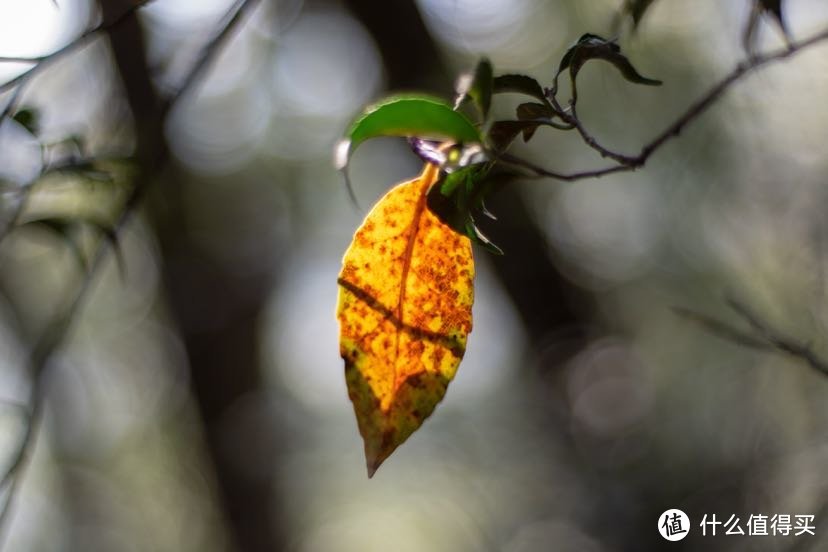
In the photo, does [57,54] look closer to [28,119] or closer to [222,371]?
[28,119]

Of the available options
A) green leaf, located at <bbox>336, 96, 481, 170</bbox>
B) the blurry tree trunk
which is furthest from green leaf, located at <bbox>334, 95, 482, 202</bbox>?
the blurry tree trunk

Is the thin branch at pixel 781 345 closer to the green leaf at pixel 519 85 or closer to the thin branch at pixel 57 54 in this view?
the green leaf at pixel 519 85

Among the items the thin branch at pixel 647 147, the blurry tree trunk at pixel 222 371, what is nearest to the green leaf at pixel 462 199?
the thin branch at pixel 647 147

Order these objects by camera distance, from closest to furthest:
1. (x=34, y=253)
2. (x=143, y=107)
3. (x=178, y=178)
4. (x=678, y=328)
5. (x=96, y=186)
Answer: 1. (x=96, y=186)
2. (x=143, y=107)
3. (x=34, y=253)
4. (x=178, y=178)
5. (x=678, y=328)

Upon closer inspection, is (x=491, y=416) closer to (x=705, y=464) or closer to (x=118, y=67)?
(x=705, y=464)

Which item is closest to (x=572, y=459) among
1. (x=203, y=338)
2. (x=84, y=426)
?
(x=203, y=338)

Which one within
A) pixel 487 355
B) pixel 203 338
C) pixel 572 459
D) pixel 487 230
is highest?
pixel 487 230
